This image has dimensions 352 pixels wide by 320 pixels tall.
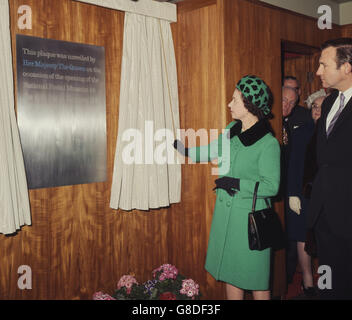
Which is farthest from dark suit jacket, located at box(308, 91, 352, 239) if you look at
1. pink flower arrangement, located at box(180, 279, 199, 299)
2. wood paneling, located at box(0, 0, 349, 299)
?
pink flower arrangement, located at box(180, 279, 199, 299)

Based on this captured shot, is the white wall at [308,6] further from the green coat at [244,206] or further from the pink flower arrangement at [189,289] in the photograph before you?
the pink flower arrangement at [189,289]

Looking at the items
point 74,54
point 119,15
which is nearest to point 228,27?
point 119,15

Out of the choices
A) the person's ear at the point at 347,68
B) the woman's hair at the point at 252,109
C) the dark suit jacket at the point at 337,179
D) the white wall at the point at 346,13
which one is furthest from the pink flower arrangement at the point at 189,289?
the white wall at the point at 346,13

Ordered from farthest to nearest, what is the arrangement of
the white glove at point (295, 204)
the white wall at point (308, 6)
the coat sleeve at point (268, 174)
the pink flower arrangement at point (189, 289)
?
the white wall at point (308, 6)
the white glove at point (295, 204)
the pink flower arrangement at point (189, 289)
the coat sleeve at point (268, 174)

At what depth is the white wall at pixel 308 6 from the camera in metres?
3.89

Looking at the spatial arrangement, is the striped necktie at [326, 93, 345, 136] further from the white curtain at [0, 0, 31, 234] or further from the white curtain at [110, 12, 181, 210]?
the white curtain at [0, 0, 31, 234]

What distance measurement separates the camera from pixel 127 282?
2916 mm

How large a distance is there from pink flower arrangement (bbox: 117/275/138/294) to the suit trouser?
1338mm

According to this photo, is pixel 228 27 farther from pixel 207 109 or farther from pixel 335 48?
pixel 335 48

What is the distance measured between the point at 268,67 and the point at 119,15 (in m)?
1.27

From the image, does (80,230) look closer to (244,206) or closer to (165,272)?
(165,272)

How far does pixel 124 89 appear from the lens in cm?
296

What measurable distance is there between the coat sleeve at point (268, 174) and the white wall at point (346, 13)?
281 cm

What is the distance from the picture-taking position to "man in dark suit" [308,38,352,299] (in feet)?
7.20
